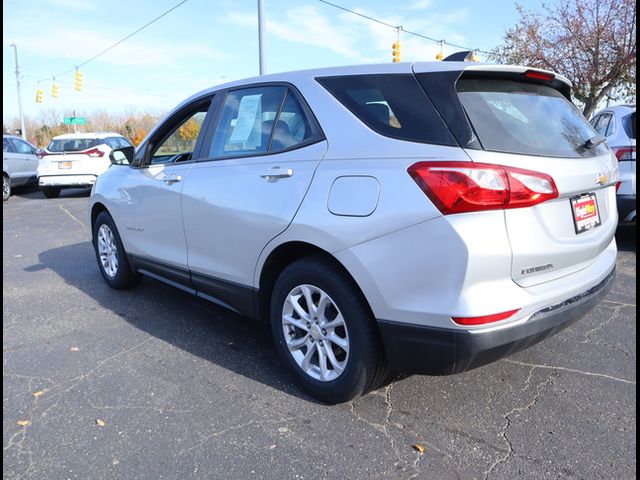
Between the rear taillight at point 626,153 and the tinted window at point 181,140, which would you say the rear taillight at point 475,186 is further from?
the rear taillight at point 626,153

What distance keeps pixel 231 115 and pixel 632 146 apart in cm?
477

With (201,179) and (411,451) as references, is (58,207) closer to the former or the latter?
(201,179)

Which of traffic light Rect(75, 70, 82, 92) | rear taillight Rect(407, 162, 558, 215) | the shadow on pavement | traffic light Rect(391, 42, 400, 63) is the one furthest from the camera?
traffic light Rect(75, 70, 82, 92)

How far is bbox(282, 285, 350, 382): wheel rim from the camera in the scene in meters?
2.76

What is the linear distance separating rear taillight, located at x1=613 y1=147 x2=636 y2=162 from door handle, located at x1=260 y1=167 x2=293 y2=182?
4760 millimetres

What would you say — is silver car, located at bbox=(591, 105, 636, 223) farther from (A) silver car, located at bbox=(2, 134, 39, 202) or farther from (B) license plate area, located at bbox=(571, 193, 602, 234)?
(A) silver car, located at bbox=(2, 134, 39, 202)

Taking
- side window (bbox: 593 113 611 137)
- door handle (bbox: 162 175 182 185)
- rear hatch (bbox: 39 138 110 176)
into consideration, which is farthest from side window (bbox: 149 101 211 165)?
rear hatch (bbox: 39 138 110 176)

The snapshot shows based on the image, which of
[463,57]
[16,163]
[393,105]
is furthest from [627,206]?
[16,163]

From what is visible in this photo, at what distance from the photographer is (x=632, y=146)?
19.2 ft

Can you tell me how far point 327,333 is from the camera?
9.21 ft

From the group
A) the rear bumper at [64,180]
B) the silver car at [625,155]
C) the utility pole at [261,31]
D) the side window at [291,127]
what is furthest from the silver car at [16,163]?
the silver car at [625,155]

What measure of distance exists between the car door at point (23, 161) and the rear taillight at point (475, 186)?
14580mm

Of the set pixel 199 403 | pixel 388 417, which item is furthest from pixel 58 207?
pixel 388 417

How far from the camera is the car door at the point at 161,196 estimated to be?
386cm
